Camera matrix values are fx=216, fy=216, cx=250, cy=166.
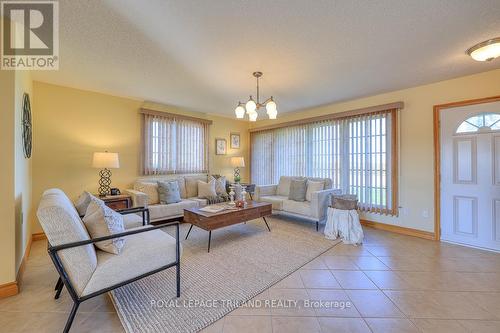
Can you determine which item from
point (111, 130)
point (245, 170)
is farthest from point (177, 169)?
point (245, 170)

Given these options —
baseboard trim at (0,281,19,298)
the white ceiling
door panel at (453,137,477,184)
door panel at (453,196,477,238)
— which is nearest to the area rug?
baseboard trim at (0,281,19,298)

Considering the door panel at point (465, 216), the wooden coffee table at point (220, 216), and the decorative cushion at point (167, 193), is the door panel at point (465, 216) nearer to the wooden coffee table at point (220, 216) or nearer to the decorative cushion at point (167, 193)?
the wooden coffee table at point (220, 216)

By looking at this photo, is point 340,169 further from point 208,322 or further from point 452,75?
point 208,322

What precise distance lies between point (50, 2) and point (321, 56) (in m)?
2.62

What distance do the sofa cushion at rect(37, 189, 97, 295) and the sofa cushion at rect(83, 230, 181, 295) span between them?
2.6 inches

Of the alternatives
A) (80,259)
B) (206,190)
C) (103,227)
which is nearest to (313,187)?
(206,190)

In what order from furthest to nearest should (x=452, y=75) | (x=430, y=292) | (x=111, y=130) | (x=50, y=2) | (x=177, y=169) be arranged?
(x=177, y=169) < (x=111, y=130) < (x=452, y=75) < (x=430, y=292) < (x=50, y=2)

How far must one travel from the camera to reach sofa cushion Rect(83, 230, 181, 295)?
5.12 ft

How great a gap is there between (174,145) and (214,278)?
337 cm

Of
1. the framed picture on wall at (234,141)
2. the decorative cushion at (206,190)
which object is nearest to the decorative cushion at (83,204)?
the decorative cushion at (206,190)

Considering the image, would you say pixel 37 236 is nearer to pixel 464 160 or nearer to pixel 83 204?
pixel 83 204

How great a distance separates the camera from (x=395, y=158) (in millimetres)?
3820

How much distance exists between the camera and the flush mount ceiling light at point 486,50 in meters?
2.23

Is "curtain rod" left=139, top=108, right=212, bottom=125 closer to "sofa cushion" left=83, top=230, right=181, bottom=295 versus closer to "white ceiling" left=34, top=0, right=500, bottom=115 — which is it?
"white ceiling" left=34, top=0, right=500, bottom=115
